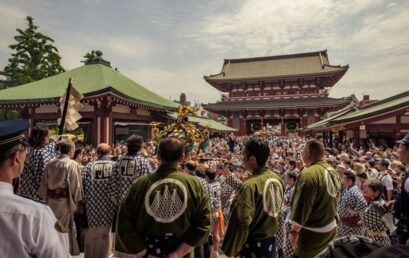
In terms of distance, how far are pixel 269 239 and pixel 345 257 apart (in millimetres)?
1942

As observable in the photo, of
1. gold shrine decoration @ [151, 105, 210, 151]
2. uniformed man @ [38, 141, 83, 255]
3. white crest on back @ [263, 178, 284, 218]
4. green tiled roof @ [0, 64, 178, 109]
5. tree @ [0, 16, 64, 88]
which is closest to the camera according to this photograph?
white crest on back @ [263, 178, 284, 218]

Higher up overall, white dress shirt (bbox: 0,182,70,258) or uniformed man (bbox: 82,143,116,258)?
white dress shirt (bbox: 0,182,70,258)

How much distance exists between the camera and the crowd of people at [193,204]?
2486mm

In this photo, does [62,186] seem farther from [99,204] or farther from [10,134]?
[10,134]

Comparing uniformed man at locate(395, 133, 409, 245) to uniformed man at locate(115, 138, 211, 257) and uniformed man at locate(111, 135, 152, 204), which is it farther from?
uniformed man at locate(111, 135, 152, 204)

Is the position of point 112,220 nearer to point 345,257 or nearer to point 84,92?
point 345,257

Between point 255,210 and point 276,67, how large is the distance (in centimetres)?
4160

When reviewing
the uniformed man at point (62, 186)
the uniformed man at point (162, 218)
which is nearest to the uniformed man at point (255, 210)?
the uniformed man at point (162, 218)

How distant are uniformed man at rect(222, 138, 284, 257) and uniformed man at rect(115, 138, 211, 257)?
279mm

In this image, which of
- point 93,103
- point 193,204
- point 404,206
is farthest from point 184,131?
point 93,103

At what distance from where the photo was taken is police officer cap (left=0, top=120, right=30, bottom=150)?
1.51 meters

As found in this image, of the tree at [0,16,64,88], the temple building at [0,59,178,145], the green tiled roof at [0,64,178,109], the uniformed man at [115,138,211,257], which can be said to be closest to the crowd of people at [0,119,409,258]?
the uniformed man at [115,138,211,257]

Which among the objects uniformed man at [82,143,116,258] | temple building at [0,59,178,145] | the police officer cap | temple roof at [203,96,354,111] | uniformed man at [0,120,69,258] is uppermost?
temple roof at [203,96,354,111]

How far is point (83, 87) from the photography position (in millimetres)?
13984
